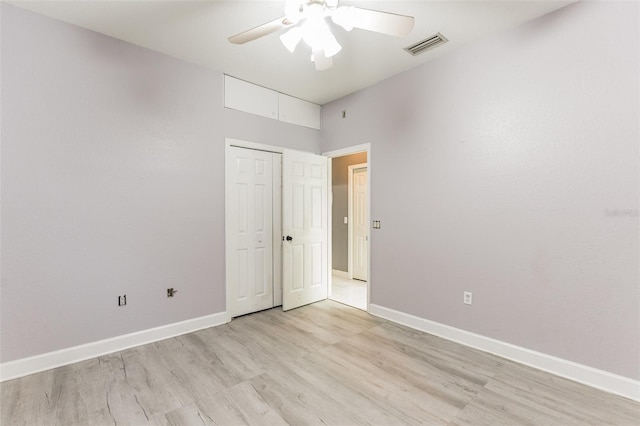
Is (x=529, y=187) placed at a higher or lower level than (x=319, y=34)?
lower

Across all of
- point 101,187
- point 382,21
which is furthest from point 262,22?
point 101,187

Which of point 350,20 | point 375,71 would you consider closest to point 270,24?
point 350,20

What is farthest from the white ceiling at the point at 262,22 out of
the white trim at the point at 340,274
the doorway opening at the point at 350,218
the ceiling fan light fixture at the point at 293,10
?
the white trim at the point at 340,274

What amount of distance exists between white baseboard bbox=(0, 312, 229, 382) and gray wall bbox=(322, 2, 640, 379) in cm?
222

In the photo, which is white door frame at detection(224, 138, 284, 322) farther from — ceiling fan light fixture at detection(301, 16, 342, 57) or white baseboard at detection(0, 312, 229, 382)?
ceiling fan light fixture at detection(301, 16, 342, 57)

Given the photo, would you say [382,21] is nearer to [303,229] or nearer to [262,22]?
[262,22]

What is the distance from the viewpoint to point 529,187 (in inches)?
96.3

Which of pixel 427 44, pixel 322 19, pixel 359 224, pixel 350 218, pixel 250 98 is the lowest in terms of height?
pixel 359 224

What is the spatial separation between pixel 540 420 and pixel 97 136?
13.1 feet

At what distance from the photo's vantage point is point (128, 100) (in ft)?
9.04

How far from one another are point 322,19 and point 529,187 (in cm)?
212

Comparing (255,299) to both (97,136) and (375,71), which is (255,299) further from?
(375,71)

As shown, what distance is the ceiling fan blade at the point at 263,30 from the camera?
1.85 metres

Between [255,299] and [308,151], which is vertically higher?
[308,151]
